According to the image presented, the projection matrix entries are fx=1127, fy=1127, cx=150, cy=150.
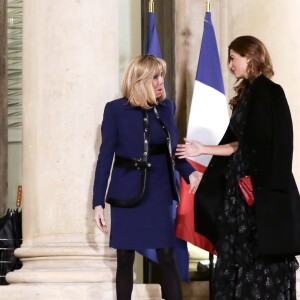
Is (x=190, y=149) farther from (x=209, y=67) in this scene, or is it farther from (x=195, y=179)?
(x=209, y=67)

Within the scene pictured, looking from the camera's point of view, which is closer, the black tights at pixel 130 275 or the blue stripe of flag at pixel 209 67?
the black tights at pixel 130 275

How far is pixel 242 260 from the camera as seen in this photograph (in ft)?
21.6

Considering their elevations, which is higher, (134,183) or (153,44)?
(153,44)

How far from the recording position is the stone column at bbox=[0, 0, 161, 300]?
308 inches

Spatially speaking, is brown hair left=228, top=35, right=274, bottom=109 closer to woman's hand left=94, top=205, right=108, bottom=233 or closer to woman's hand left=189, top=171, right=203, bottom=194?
woman's hand left=189, top=171, right=203, bottom=194

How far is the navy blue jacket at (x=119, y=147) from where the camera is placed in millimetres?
6930

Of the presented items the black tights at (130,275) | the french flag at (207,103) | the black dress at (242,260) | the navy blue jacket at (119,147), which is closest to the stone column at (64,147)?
the black tights at (130,275)

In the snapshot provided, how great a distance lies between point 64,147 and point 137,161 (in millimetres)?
1126

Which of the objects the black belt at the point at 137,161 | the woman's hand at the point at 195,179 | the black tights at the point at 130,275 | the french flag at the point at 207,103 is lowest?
the black tights at the point at 130,275

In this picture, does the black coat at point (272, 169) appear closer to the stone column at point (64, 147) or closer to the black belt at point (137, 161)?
the black belt at point (137, 161)

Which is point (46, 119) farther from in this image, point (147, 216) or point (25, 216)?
point (147, 216)

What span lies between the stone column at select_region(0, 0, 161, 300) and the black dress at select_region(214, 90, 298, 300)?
50.8 inches

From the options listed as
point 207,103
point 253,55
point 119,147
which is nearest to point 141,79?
point 119,147

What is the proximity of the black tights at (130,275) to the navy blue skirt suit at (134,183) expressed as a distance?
74 mm
